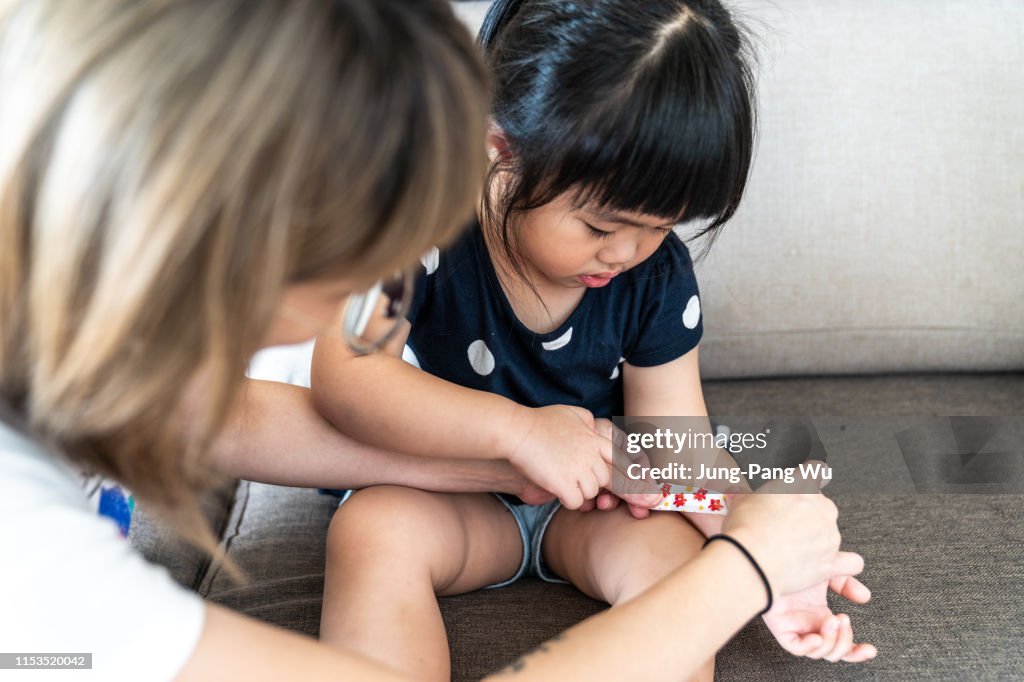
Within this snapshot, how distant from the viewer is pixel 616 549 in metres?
1.01

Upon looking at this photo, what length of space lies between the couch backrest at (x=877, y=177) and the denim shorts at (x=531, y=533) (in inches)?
15.9

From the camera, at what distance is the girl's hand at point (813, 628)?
2.92 ft

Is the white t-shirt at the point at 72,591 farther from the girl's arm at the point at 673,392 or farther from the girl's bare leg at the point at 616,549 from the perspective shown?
the girl's arm at the point at 673,392

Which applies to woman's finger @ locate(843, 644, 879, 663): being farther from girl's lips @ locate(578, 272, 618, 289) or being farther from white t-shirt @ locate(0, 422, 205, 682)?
white t-shirt @ locate(0, 422, 205, 682)

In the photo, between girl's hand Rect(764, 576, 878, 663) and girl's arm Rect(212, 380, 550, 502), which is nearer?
girl's hand Rect(764, 576, 878, 663)

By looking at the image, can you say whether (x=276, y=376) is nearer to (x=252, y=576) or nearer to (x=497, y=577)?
(x=252, y=576)

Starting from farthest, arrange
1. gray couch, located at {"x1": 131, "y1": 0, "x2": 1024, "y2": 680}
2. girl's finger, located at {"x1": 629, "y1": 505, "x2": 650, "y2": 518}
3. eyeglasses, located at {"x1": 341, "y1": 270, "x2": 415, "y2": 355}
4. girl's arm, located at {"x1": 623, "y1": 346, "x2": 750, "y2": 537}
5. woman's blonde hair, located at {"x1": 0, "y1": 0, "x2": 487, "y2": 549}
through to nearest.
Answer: gray couch, located at {"x1": 131, "y1": 0, "x2": 1024, "y2": 680}, girl's arm, located at {"x1": 623, "y1": 346, "x2": 750, "y2": 537}, girl's finger, located at {"x1": 629, "y1": 505, "x2": 650, "y2": 518}, eyeglasses, located at {"x1": 341, "y1": 270, "x2": 415, "y2": 355}, woman's blonde hair, located at {"x1": 0, "y1": 0, "x2": 487, "y2": 549}

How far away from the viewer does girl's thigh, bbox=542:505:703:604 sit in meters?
0.98

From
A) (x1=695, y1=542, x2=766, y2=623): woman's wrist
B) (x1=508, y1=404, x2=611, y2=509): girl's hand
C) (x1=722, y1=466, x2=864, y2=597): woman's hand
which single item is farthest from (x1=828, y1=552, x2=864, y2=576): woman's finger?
(x1=508, y1=404, x2=611, y2=509): girl's hand

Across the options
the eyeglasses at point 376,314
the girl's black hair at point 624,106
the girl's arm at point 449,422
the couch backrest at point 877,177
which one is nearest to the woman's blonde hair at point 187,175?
the eyeglasses at point 376,314

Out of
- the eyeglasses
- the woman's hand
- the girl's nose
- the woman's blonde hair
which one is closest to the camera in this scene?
the woman's blonde hair

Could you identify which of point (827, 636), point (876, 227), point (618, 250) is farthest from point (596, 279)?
point (876, 227)

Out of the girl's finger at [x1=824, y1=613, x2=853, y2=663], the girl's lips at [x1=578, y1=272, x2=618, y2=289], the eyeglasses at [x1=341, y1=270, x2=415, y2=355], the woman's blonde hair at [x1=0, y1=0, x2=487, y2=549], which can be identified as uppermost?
the woman's blonde hair at [x1=0, y1=0, x2=487, y2=549]

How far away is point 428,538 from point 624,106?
45 centimetres
